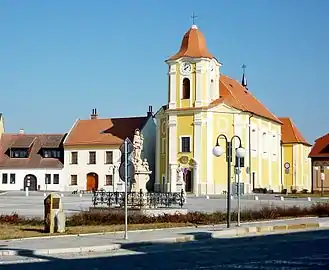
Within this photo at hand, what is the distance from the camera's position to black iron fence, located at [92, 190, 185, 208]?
32.8m

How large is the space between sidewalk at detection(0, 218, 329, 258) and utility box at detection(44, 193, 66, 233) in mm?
1356

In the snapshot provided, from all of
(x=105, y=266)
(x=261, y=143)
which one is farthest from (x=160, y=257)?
(x=261, y=143)

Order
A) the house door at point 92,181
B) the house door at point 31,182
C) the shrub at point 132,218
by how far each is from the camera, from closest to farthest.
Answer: the shrub at point 132,218
the house door at point 92,181
the house door at point 31,182

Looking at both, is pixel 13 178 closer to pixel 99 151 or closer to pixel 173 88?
pixel 99 151

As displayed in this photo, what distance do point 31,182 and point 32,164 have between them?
2.41 meters

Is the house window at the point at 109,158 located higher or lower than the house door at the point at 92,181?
higher

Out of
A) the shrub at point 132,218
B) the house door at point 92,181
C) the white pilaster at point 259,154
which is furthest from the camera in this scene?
the house door at point 92,181

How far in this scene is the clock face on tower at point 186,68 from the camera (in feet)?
265

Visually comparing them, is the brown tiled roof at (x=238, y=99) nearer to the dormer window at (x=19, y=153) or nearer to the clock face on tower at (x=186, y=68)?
the clock face on tower at (x=186, y=68)

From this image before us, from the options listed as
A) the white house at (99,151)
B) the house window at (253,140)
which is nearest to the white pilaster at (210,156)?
the house window at (253,140)

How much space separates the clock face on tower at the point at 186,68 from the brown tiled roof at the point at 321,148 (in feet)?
118

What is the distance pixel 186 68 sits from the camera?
266 ft

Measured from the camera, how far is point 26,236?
21.8m

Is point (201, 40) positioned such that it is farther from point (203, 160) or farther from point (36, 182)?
point (36, 182)
